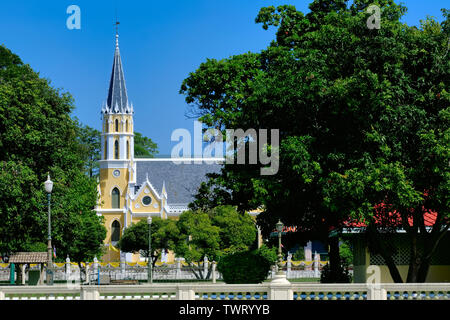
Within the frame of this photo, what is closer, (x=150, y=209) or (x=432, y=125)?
(x=432, y=125)

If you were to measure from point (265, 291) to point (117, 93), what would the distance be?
8839 cm

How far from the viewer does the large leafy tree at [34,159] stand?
37938 millimetres

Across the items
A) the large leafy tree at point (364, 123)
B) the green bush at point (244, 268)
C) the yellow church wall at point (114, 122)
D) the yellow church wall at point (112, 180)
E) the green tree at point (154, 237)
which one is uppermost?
the yellow church wall at point (114, 122)

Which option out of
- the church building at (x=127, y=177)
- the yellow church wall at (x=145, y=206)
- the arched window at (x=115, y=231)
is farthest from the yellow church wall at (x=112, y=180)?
the arched window at (x=115, y=231)

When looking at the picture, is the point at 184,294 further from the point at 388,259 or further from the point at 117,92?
the point at 117,92

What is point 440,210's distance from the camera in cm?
2459

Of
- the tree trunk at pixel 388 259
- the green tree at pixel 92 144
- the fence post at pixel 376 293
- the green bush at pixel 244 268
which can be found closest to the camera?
the fence post at pixel 376 293

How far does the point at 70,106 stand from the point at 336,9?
1667cm

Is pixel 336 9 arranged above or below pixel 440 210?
above

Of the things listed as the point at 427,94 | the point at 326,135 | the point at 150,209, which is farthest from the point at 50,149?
→ the point at 150,209

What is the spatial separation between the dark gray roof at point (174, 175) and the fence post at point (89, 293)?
86.1 meters

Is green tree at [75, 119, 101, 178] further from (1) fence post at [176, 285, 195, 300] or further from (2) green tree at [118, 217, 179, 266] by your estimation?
(1) fence post at [176, 285, 195, 300]

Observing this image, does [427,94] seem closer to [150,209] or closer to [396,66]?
[396,66]

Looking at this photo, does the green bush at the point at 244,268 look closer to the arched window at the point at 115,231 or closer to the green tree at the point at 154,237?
the green tree at the point at 154,237
